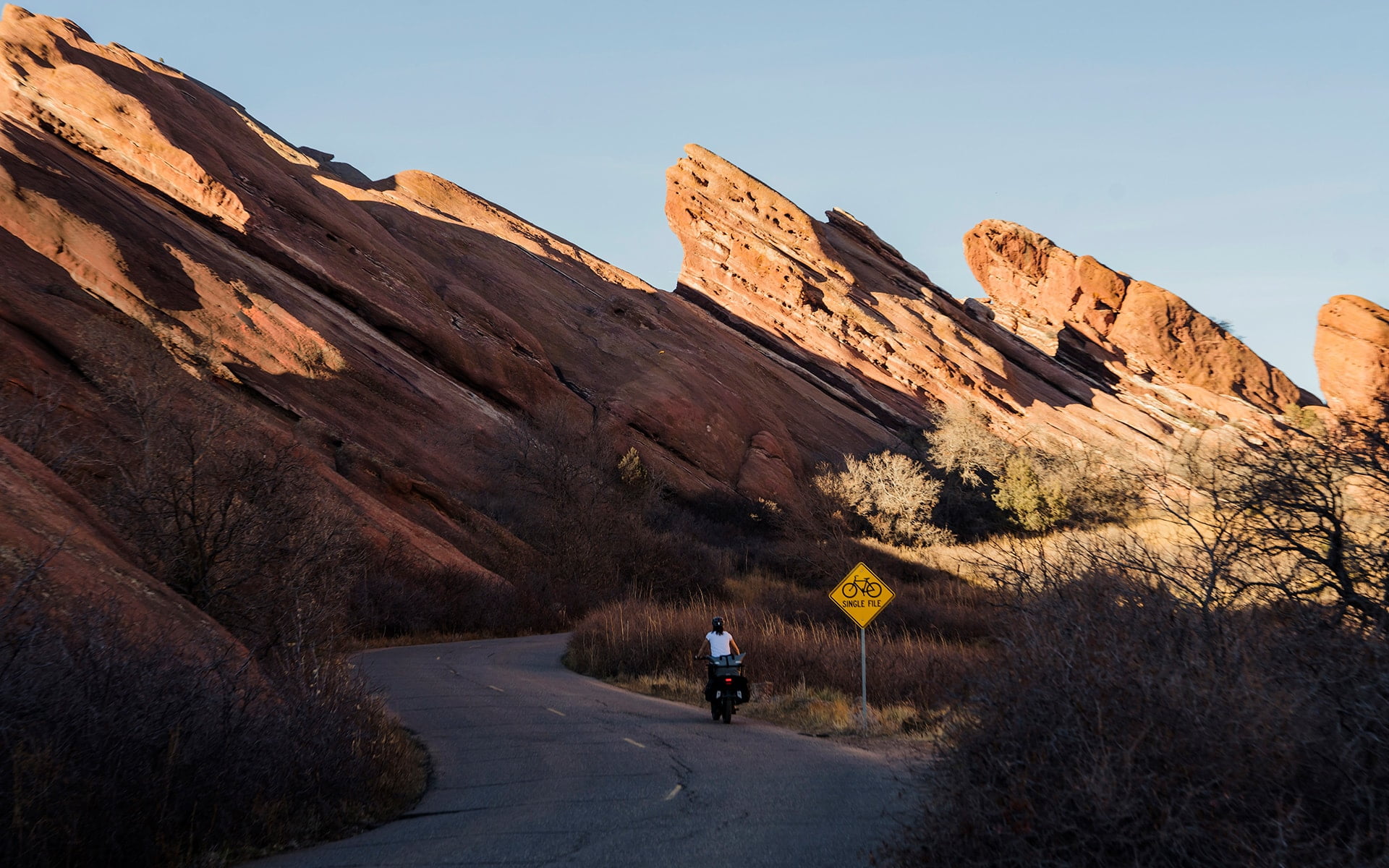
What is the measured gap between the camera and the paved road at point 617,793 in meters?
6.70

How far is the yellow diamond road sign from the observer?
13281mm

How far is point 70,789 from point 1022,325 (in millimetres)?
76109

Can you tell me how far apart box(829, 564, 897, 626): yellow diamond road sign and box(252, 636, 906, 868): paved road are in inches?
77.0

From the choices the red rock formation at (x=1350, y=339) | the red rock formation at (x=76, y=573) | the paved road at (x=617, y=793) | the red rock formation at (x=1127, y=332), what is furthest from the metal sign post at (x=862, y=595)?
the red rock formation at (x=1127, y=332)

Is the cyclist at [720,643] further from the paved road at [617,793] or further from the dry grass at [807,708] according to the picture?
the dry grass at [807,708]

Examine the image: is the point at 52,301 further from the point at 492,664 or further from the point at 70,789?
the point at 70,789

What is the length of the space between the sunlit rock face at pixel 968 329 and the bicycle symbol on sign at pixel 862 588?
44.6 m

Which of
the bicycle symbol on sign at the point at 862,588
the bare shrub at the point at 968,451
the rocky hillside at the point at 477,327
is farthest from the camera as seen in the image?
the bare shrub at the point at 968,451

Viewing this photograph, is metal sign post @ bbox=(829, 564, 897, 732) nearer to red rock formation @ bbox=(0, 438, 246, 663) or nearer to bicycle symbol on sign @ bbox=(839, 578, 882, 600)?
bicycle symbol on sign @ bbox=(839, 578, 882, 600)

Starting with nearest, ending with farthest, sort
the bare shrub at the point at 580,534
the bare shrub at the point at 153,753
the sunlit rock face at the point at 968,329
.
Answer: the bare shrub at the point at 153,753, the bare shrub at the point at 580,534, the sunlit rock face at the point at 968,329

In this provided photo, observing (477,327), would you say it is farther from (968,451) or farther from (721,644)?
(721,644)

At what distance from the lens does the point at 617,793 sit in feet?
28.3

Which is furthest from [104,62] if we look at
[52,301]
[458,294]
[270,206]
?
[52,301]

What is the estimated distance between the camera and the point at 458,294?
4528 centimetres
